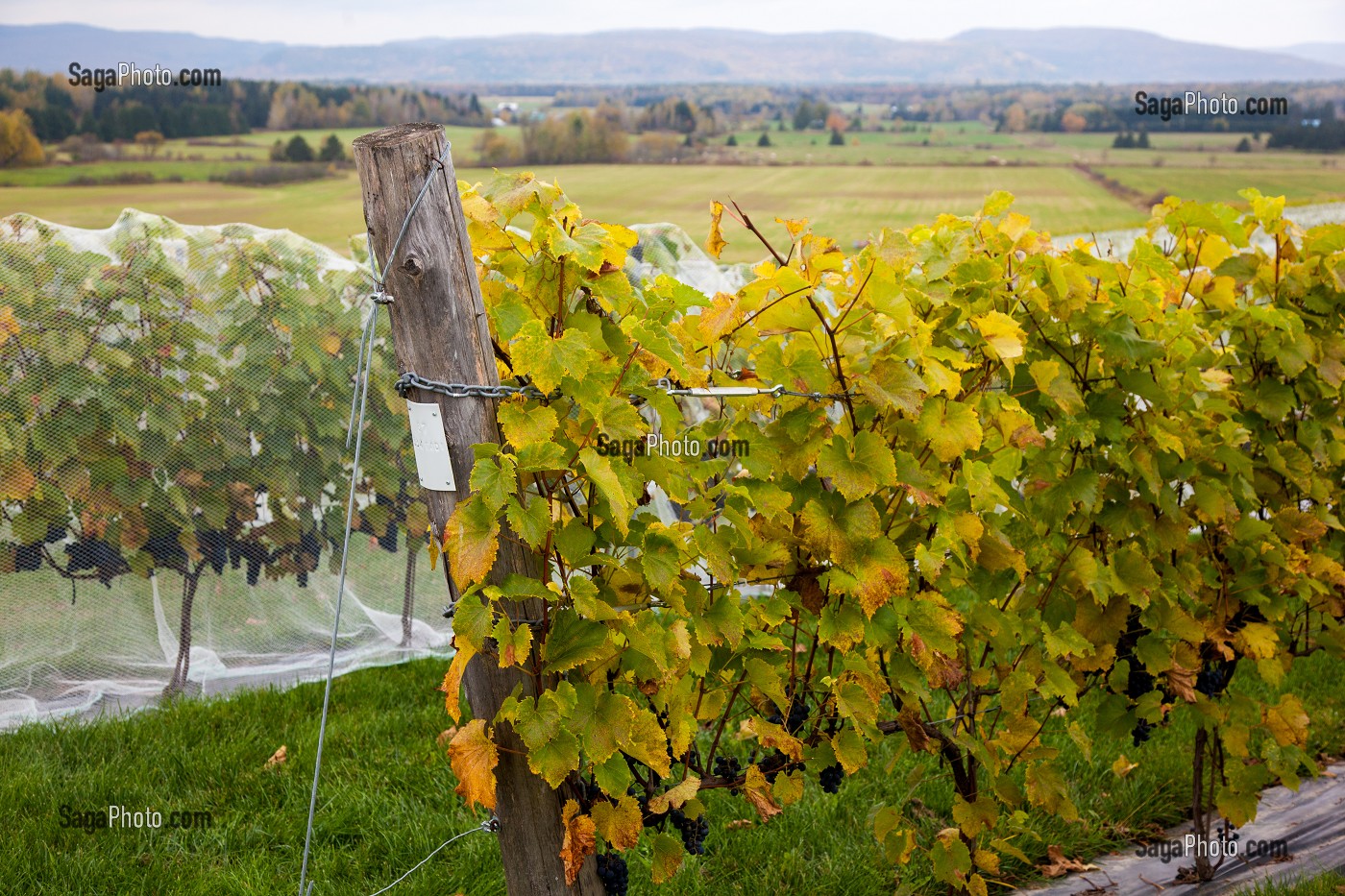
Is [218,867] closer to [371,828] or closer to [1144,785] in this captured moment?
[371,828]

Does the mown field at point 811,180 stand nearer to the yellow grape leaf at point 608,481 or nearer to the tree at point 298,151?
the tree at point 298,151

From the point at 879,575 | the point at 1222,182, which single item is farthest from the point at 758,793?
the point at 1222,182

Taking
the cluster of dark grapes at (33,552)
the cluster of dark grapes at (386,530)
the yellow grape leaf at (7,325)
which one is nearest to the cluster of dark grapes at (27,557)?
the cluster of dark grapes at (33,552)

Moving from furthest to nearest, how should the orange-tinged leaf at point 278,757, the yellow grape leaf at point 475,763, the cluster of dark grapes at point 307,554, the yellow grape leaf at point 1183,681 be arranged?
1. the cluster of dark grapes at point 307,554
2. the orange-tinged leaf at point 278,757
3. the yellow grape leaf at point 1183,681
4. the yellow grape leaf at point 475,763

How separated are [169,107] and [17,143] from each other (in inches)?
106

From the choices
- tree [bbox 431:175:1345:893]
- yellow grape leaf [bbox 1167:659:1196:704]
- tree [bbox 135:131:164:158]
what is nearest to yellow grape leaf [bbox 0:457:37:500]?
tree [bbox 431:175:1345:893]

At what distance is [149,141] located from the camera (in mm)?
12398

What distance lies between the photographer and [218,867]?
2.29 meters

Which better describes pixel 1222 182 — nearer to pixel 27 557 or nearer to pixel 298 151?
pixel 298 151

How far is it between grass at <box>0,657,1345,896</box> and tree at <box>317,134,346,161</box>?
906 centimetres

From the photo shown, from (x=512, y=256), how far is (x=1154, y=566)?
5.41ft

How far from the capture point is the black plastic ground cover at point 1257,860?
2.38 m

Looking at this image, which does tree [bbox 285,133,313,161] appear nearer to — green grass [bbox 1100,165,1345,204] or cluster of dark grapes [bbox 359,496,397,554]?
cluster of dark grapes [bbox 359,496,397,554]

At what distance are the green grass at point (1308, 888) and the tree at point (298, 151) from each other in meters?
12.3
